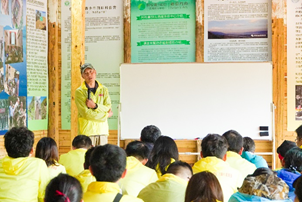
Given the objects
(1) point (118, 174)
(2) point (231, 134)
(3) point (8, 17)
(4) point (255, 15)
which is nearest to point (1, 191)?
(1) point (118, 174)

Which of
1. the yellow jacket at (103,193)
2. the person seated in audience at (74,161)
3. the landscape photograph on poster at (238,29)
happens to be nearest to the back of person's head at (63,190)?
the yellow jacket at (103,193)

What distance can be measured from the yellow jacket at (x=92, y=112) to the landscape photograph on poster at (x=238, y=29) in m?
2.57

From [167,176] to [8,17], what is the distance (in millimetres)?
4346

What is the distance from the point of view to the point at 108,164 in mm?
2129

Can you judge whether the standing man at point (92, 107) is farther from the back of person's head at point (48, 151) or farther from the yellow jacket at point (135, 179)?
the yellow jacket at point (135, 179)

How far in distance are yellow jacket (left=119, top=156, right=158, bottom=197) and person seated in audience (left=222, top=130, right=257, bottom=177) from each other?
3.17 feet

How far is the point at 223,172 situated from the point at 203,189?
1081 mm

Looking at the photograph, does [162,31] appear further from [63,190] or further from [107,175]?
[63,190]

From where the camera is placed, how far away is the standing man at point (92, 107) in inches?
193

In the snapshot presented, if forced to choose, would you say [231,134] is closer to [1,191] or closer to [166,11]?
[1,191]

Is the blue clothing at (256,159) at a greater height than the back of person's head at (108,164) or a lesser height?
lesser

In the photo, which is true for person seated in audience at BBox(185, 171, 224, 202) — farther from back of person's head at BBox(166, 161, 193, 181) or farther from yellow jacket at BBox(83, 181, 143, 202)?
back of person's head at BBox(166, 161, 193, 181)

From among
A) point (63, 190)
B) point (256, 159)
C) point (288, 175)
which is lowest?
point (256, 159)

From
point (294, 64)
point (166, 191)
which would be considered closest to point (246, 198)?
point (166, 191)
